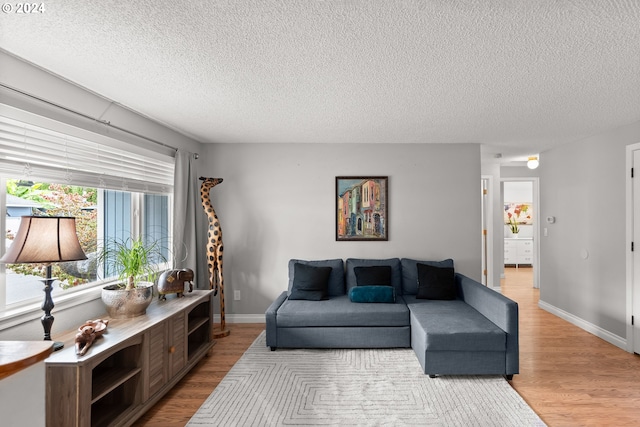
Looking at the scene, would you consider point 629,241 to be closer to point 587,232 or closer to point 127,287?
point 587,232

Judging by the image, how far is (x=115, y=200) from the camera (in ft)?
10.3

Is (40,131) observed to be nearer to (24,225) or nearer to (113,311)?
(24,225)

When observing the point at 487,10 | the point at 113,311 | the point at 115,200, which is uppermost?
the point at 487,10

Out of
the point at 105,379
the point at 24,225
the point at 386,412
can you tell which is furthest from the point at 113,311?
the point at 386,412

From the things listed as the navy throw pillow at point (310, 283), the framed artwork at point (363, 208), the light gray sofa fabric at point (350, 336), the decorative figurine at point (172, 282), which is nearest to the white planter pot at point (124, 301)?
the decorative figurine at point (172, 282)

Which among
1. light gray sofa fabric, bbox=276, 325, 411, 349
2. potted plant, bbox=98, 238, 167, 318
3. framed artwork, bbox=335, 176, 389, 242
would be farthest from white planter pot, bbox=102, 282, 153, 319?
framed artwork, bbox=335, 176, 389, 242

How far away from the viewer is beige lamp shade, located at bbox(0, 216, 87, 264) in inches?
70.1

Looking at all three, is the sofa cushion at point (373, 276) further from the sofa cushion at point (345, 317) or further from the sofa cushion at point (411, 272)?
the sofa cushion at point (345, 317)

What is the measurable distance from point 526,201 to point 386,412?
8.98 meters

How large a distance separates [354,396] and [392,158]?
2942mm

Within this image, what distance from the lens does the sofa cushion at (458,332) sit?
287 centimetres

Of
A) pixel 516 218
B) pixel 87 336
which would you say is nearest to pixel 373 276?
pixel 87 336

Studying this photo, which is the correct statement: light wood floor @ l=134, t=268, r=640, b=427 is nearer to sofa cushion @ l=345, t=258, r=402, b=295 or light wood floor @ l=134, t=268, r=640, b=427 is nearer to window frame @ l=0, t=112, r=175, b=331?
window frame @ l=0, t=112, r=175, b=331

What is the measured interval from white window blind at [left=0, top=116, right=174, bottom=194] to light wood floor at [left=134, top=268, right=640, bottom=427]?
1.83 m
